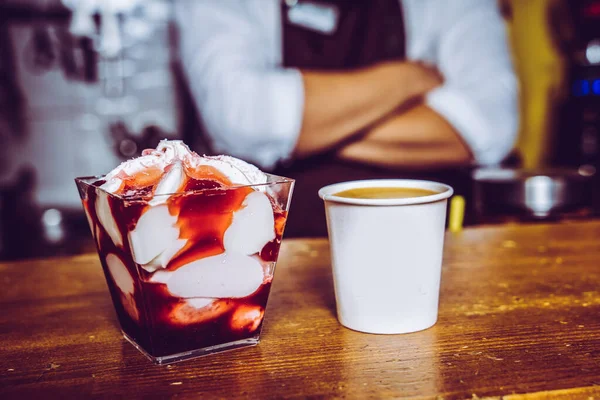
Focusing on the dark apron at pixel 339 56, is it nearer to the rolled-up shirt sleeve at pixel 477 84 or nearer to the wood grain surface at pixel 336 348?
the rolled-up shirt sleeve at pixel 477 84

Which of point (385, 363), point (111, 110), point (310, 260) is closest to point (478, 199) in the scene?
point (310, 260)

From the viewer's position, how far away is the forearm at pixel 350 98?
190 centimetres

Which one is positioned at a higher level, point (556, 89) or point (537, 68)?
point (537, 68)

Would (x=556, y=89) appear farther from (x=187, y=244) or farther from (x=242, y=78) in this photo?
(x=187, y=244)

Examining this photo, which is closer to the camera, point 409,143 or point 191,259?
point 191,259

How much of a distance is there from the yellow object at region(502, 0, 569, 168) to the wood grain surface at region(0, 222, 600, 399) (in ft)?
9.13

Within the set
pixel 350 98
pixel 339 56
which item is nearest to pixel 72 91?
pixel 339 56

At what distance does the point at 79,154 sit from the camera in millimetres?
3922

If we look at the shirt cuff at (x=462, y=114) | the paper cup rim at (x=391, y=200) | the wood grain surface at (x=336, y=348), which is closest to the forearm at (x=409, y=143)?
the shirt cuff at (x=462, y=114)

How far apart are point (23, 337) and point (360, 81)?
1.42 m

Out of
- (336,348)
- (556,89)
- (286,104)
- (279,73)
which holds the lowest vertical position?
Result: (336,348)

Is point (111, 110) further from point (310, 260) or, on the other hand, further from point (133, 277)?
point (133, 277)

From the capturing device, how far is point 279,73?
1.91 metres

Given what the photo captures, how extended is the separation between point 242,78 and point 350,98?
0.37 m
